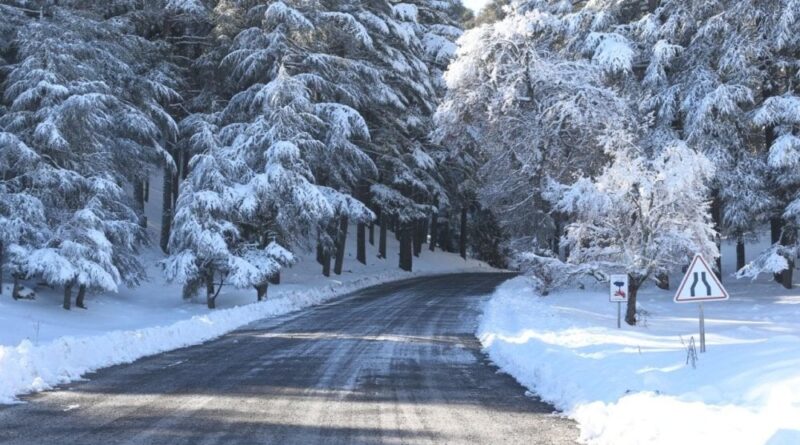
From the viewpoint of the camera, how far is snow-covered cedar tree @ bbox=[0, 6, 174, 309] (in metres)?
19.5

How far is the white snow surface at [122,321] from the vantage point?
10.1 meters

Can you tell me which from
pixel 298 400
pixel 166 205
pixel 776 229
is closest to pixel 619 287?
pixel 298 400

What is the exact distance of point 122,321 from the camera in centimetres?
1984

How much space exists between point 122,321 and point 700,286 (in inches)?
618

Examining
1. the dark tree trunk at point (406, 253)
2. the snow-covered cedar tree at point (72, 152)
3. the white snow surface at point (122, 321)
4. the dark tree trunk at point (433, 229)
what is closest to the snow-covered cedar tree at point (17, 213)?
the snow-covered cedar tree at point (72, 152)

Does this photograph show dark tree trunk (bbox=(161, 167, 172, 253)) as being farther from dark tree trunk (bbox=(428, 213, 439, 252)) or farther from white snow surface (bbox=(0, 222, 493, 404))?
dark tree trunk (bbox=(428, 213, 439, 252))

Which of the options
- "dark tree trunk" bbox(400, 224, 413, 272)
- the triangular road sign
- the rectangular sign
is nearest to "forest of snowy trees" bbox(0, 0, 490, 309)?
"dark tree trunk" bbox(400, 224, 413, 272)

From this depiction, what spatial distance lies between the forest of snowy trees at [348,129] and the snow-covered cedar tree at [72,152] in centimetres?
8

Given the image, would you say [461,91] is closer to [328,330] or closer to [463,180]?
[328,330]

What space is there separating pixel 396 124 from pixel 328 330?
19641mm

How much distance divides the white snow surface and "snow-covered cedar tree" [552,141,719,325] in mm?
10001

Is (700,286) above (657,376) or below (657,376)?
above

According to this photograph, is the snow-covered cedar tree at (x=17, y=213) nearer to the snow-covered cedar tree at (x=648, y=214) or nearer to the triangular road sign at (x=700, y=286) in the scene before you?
the snow-covered cedar tree at (x=648, y=214)

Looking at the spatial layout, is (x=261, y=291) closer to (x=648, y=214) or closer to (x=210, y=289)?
(x=210, y=289)
